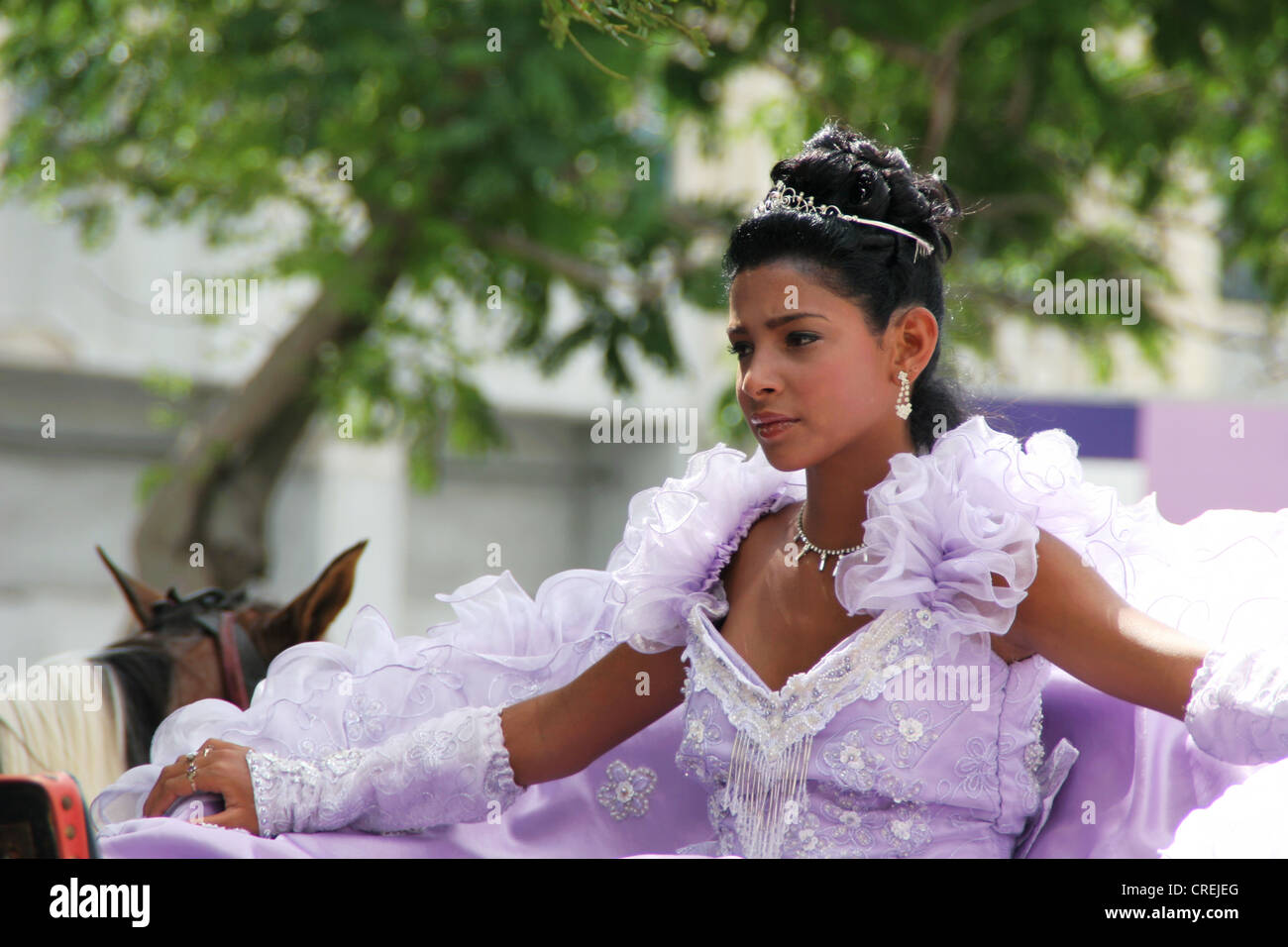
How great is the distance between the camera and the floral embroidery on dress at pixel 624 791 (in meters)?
2.24

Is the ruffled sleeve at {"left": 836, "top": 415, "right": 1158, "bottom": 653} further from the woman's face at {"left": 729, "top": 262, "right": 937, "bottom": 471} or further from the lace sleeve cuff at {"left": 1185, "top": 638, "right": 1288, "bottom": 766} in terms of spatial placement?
the lace sleeve cuff at {"left": 1185, "top": 638, "right": 1288, "bottom": 766}

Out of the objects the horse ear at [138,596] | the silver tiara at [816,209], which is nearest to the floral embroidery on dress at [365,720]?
the horse ear at [138,596]

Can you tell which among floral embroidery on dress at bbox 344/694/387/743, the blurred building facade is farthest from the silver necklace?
the blurred building facade

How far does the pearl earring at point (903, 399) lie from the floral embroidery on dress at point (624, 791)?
74cm

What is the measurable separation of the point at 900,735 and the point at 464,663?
767 mm

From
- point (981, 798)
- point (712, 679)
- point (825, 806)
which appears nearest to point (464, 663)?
point (712, 679)

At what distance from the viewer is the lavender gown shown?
188cm

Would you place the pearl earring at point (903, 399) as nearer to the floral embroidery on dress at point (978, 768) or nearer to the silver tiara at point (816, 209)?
the silver tiara at point (816, 209)

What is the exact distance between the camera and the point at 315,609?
8.59 feet

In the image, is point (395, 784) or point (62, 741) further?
point (62, 741)

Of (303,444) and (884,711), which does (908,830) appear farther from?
(303,444)

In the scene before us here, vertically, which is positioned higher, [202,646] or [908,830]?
[202,646]

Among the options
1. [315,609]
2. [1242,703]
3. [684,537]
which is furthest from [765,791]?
[315,609]

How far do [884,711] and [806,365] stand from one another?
0.50 metres
